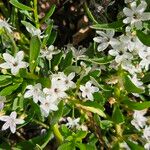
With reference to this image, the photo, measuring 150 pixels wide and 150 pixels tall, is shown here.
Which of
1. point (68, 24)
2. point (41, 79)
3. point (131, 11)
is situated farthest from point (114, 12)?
point (41, 79)

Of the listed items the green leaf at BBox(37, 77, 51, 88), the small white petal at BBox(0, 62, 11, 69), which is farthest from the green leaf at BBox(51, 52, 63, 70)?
the small white petal at BBox(0, 62, 11, 69)

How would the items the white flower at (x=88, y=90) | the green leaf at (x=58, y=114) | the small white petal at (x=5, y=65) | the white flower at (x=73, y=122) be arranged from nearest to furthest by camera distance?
the small white petal at (x=5, y=65), the green leaf at (x=58, y=114), the white flower at (x=88, y=90), the white flower at (x=73, y=122)

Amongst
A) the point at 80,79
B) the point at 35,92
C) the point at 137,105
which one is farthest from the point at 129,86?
the point at 35,92

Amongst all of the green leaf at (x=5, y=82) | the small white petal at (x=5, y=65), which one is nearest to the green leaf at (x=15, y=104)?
the green leaf at (x=5, y=82)

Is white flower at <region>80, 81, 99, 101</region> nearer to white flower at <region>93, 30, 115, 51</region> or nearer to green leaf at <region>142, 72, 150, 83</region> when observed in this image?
white flower at <region>93, 30, 115, 51</region>

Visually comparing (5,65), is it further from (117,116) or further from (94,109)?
(117,116)

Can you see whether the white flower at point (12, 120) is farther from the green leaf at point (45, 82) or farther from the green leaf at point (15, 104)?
the green leaf at point (45, 82)
